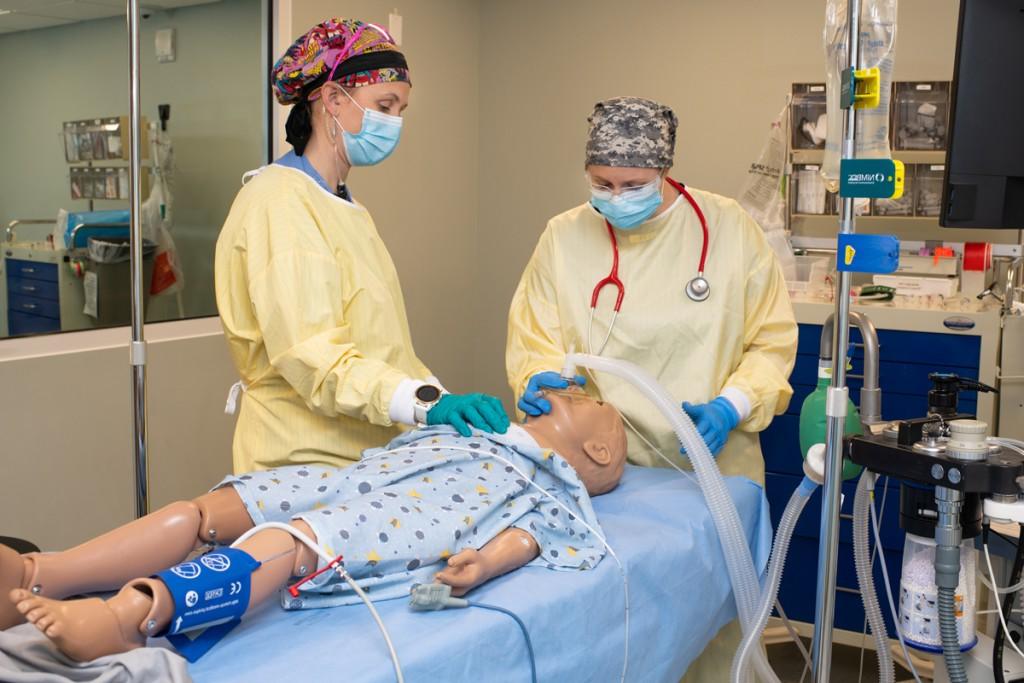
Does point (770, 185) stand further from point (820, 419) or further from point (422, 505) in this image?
point (422, 505)

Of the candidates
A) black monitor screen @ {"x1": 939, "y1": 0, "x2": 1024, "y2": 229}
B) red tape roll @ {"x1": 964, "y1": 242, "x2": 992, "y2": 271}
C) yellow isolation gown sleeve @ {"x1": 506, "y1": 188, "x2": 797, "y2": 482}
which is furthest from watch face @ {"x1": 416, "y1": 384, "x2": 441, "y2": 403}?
red tape roll @ {"x1": 964, "y1": 242, "x2": 992, "y2": 271}

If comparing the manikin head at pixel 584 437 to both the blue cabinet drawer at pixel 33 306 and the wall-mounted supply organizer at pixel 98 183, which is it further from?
the wall-mounted supply organizer at pixel 98 183

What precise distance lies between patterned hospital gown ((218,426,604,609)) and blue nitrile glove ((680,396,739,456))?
0.33 metres

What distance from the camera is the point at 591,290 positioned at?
7.36 ft

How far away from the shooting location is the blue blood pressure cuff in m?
1.20

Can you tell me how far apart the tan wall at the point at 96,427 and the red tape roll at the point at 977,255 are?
242 centimetres

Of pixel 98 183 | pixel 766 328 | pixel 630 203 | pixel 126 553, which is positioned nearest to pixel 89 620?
pixel 126 553

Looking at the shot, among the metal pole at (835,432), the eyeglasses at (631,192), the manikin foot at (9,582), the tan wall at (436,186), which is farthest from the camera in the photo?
the tan wall at (436,186)

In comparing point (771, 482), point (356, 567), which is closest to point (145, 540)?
point (356, 567)

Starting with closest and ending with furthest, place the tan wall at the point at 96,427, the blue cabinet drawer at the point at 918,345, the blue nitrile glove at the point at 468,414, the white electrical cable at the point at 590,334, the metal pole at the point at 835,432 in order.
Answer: the metal pole at the point at 835,432, the blue nitrile glove at the point at 468,414, the white electrical cable at the point at 590,334, the tan wall at the point at 96,427, the blue cabinet drawer at the point at 918,345

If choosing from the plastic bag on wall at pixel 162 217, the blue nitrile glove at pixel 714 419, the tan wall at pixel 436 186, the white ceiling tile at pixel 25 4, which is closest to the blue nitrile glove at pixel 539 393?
the blue nitrile glove at pixel 714 419

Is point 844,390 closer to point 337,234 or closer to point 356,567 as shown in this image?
point 356,567

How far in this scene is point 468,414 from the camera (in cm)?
171

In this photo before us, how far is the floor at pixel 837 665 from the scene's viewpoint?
2857mm
